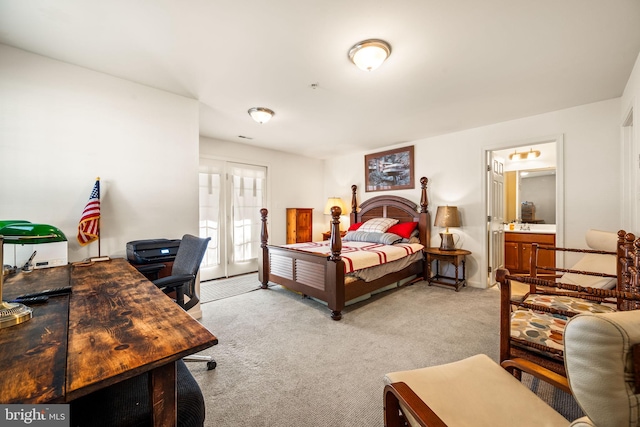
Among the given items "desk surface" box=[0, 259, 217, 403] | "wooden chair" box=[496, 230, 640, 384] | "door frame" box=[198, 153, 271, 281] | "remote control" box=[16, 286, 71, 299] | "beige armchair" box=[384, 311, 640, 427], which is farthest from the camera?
"door frame" box=[198, 153, 271, 281]

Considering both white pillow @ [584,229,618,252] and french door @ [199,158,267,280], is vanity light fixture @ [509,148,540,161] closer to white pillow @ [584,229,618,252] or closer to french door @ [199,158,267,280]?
white pillow @ [584,229,618,252]

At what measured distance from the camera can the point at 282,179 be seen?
5.50 meters

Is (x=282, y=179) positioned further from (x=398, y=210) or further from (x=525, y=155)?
(x=525, y=155)

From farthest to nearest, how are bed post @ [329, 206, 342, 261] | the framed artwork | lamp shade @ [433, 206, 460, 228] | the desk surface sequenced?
the framed artwork
lamp shade @ [433, 206, 460, 228]
bed post @ [329, 206, 342, 261]
the desk surface

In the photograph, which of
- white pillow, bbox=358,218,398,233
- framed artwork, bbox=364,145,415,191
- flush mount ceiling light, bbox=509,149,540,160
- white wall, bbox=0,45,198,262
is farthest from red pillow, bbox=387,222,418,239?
white wall, bbox=0,45,198,262

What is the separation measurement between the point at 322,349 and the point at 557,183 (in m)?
3.58

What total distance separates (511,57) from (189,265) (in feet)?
10.3

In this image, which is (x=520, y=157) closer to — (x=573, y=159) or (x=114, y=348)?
(x=573, y=159)

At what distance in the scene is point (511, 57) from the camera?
7.02ft

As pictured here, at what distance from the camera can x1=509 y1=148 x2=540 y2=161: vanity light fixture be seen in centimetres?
482

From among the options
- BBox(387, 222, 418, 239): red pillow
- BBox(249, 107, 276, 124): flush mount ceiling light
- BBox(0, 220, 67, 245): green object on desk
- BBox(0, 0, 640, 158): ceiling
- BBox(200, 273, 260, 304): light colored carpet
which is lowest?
BBox(200, 273, 260, 304): light colored carpet

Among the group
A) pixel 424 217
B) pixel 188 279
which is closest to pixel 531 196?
pixel 424 217

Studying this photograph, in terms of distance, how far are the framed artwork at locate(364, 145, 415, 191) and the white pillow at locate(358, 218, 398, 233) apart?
667 millimetres

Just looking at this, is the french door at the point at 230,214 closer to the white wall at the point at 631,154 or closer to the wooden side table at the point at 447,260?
the wooden side table at the point at 447,260
